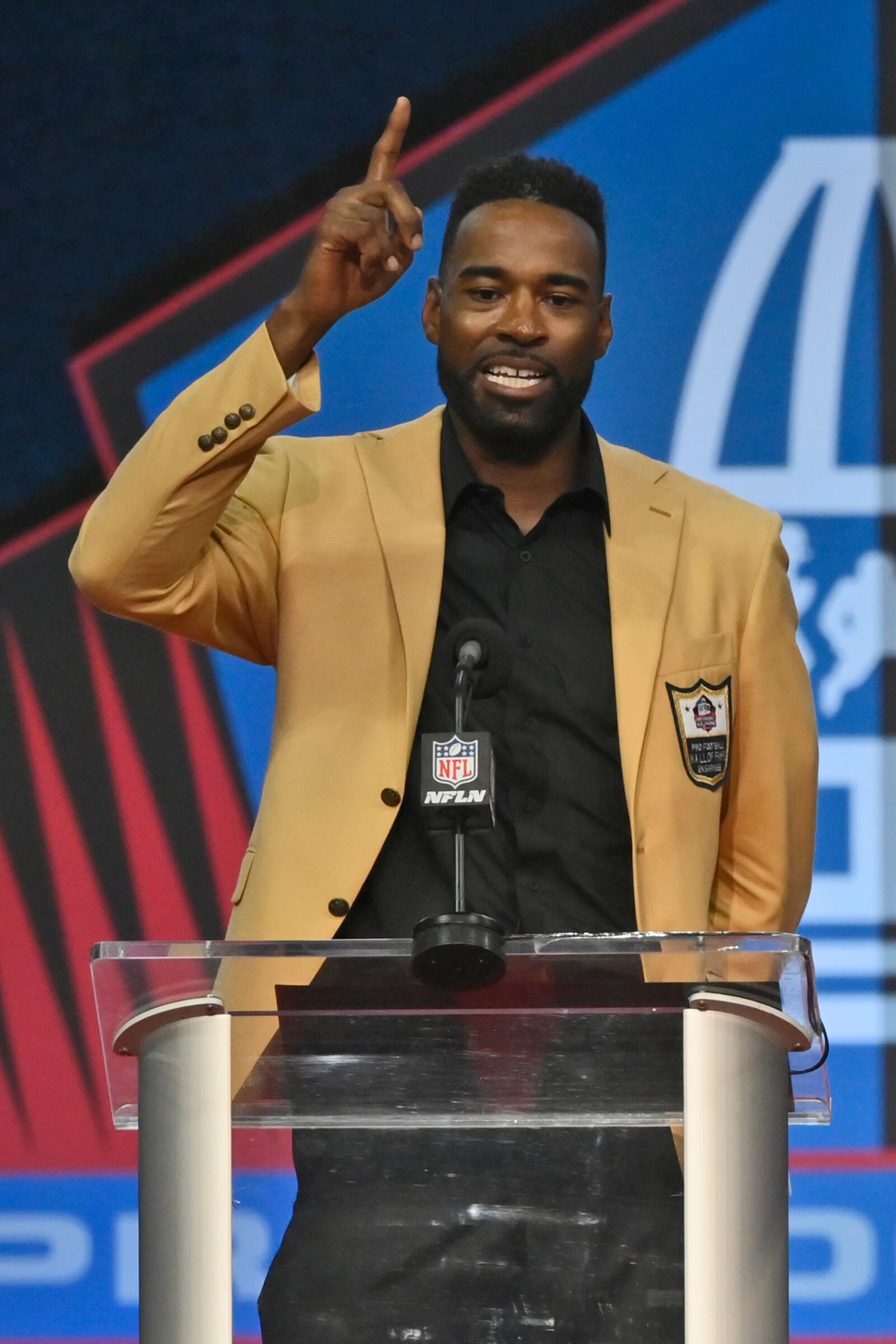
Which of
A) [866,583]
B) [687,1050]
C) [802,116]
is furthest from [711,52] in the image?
[687,1050]

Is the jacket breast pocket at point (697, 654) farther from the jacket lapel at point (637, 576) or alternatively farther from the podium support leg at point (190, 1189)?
the podium support leg at point (190, 1189)

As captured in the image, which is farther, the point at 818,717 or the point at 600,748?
the point at 818,717

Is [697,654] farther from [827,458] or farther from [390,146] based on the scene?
[827,458]

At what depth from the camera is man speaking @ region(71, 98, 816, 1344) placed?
7.14 feet

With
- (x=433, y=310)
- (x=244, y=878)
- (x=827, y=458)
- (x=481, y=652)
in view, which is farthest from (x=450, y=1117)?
(x=827, y=458)

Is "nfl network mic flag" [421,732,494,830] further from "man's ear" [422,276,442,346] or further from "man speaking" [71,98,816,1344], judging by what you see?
"man's ear" [422,276,442,346]

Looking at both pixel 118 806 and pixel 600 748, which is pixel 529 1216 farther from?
pixel 118 806

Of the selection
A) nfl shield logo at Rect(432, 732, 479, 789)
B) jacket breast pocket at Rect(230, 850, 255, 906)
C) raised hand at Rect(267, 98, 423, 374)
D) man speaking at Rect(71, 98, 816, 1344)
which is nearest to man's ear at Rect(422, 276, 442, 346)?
man speaking at Rect(71, 98, 816, 1344)

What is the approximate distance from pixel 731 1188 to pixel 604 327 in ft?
4.73

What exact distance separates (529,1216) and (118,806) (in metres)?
1.87

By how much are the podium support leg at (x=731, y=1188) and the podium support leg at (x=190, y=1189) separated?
1.10ft

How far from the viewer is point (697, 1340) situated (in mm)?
1404

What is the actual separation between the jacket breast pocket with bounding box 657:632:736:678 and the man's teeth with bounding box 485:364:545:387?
0.37 metres

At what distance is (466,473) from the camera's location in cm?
253
